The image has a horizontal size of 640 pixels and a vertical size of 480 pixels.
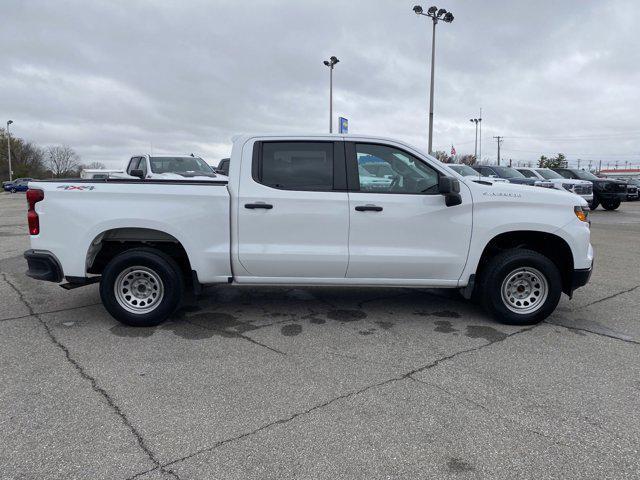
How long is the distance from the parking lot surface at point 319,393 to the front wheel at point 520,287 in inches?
8.1

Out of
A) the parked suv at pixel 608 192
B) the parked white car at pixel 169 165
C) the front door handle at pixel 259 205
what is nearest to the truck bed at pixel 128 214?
the front door handle at pixel 259 205

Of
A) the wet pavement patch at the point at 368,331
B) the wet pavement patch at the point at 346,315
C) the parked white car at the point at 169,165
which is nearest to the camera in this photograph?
the wet pavement patch at the point at 368,331

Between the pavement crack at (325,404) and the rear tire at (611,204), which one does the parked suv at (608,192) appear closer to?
the rear tire at (611,204)

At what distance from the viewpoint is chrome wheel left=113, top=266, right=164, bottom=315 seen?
16.3 ft

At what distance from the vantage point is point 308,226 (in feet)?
16.0

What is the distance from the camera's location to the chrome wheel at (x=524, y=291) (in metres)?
5.07

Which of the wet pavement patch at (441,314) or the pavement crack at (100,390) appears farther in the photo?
the wet pavement patch at (441,314)

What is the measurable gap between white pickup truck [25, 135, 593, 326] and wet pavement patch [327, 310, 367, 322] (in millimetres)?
535

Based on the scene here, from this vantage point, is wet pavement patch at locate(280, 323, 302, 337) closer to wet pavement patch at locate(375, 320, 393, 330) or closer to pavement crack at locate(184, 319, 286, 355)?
pavement crack at locate(184, 319, 286, 355)

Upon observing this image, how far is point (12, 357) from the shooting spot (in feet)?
13.9

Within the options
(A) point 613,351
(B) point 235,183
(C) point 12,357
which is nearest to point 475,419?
(A) point 613,351

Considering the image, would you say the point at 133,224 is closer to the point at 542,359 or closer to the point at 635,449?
the point at 542,359

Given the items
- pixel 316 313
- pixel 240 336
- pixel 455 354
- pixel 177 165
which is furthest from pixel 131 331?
pixel 177 165

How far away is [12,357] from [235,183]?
2.51 meters
